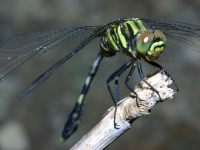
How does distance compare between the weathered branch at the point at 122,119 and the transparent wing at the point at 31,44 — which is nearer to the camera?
the weathered branch at the point at 122,119

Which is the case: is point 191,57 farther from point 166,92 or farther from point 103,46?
point 166,92

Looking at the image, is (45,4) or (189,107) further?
(45,4)

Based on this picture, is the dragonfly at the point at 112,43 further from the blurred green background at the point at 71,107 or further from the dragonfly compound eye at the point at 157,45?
the blurred green background at the point at 71,107

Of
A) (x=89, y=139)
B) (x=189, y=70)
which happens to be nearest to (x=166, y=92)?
(x=89, y=139)

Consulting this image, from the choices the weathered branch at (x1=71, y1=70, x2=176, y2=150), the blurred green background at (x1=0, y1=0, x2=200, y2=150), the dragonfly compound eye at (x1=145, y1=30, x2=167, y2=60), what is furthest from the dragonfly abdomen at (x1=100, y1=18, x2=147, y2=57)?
the blurred green background at (x1=0, y1=0, x2=200, y2=150)

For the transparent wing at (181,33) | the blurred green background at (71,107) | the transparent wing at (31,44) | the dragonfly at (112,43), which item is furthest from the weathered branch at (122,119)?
the blurred green background at (71,107)

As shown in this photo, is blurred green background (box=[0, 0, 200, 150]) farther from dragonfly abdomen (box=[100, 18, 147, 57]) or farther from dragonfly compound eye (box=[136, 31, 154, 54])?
dragonfly compound eye (box=[136, 31, 154, 54])

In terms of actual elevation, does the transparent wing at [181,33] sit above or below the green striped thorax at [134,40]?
below
